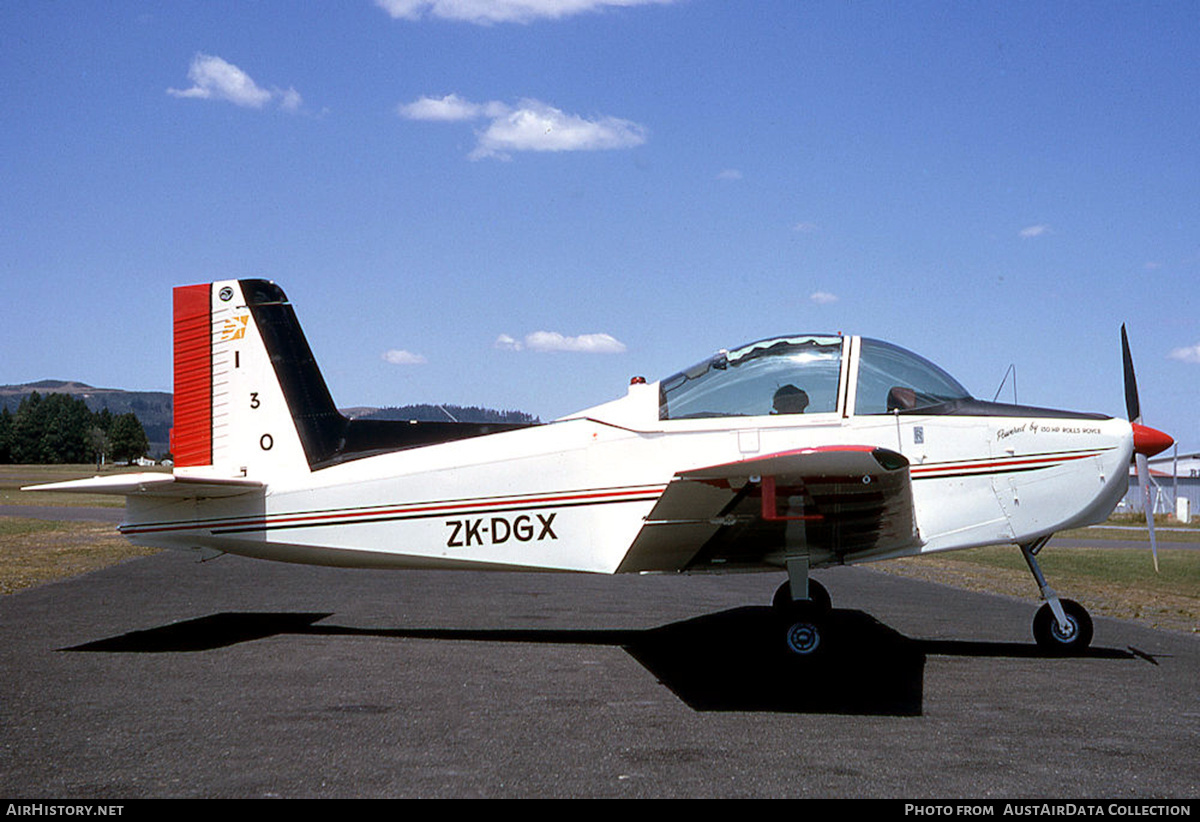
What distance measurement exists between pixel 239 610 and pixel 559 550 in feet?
14.7

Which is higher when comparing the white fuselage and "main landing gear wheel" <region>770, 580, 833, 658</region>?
the white fuselage

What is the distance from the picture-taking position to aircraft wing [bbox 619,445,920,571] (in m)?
6.06

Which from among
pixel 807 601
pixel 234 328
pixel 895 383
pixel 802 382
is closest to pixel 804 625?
pixel 807 601

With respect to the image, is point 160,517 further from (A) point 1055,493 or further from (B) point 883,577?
(B) point 883,577

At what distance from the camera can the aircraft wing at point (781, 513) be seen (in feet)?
19.9

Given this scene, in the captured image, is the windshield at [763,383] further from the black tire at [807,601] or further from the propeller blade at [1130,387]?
the propeller blade at [1130,387]

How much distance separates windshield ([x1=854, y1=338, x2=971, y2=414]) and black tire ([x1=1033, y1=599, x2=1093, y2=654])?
2096 mm

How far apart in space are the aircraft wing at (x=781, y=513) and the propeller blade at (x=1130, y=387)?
2.63 m

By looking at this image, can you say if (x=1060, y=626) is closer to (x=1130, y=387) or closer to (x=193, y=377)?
(x=1130, y=387)

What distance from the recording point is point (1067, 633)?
26.5ft

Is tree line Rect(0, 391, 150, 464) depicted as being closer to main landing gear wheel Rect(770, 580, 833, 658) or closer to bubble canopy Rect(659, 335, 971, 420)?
bubble canopy Rect(659, 335, 971, 420)

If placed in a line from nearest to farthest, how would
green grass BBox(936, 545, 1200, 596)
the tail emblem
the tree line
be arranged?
1. the tail emblem
2. green grass BBox(936, 545, 1200, 596)
3. the tree line

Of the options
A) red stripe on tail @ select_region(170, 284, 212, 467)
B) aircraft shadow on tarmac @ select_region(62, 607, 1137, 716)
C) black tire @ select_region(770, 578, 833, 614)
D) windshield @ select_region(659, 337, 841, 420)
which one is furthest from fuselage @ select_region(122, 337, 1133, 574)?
red stripe on tail @ select_region(170, 284, 212, 467)
